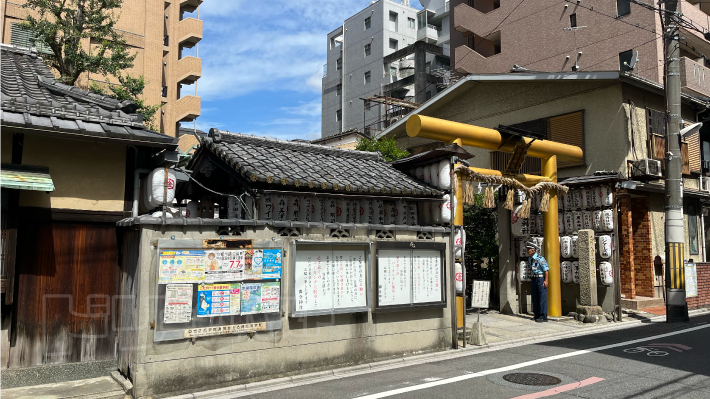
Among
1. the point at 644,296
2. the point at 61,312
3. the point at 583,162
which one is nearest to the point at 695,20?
the point at 583,162

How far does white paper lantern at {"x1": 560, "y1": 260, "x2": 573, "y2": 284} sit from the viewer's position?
1549 centimetres

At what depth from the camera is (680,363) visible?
9289mm

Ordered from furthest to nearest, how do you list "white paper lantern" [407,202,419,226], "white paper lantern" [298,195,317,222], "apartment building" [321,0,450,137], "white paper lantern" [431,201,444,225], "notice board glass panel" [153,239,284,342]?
"apartment building" [321,0,450,137] → "white paper lantern" [407,202,419,226] → "white paper lantern" [431,201,444,225] → "white paper lantern" [298,195,317,222] → "notice board glass panel" [153,239,284,342]

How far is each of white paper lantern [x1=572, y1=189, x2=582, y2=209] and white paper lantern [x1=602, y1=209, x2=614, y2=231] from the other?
99 cm

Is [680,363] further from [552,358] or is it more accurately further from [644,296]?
[644,296]

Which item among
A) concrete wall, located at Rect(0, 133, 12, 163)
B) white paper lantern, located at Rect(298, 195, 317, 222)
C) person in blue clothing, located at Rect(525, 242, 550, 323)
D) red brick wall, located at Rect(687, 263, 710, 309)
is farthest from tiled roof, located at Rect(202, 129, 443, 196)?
red brick wall, located at Rect(687, 263, 710, 309)

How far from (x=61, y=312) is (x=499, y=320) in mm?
11228

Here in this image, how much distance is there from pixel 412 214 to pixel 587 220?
7247 millimetres

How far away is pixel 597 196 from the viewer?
15.6 metres

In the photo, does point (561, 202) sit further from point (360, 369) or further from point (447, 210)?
point (360, 369)

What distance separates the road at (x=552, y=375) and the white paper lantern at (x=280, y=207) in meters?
3.42

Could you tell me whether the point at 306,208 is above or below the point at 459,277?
above

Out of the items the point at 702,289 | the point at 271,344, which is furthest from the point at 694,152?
the point at 271,344

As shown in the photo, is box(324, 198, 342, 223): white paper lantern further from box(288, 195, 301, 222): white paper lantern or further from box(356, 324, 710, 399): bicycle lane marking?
box(356, 324, 710, 399): bicycle lane marking
